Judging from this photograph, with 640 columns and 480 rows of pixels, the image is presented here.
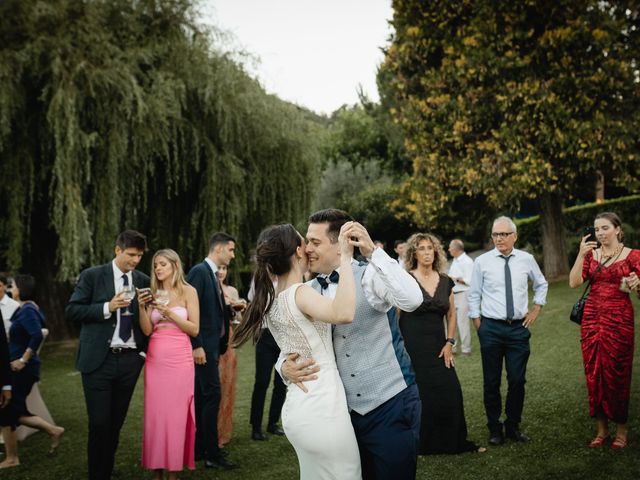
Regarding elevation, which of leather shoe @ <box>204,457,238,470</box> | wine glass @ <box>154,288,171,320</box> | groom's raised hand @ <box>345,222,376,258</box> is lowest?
leather shoe @ <box>204,457,238,470</box>

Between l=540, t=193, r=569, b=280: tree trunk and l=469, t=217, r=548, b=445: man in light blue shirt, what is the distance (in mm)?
14531

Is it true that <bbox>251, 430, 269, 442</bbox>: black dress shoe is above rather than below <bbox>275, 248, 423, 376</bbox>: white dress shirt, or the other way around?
below

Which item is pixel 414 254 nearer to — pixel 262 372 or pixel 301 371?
pixel 262 372

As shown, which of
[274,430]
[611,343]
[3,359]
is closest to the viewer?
[3,359]

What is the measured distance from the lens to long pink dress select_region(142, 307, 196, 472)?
18.1 ft

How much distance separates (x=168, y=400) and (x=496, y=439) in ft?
11.2

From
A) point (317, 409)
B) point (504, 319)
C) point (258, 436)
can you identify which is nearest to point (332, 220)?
point (317, 409)

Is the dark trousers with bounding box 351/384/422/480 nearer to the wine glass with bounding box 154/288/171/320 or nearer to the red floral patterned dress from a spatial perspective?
the wine glass with bounding box 154/288/171/320

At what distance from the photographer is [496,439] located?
6297 millimetres

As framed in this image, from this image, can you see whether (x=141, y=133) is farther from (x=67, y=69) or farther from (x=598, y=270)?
(x=598, y=270)

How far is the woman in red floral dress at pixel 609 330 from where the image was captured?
231 inches

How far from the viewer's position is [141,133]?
514 inches

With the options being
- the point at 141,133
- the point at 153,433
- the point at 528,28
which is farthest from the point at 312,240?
the point at 528,28

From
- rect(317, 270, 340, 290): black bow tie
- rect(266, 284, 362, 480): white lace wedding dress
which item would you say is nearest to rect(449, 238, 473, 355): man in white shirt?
rect(317, 270, 340, 290): black bow tie
